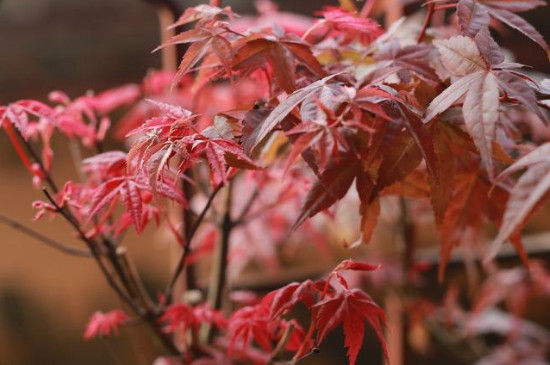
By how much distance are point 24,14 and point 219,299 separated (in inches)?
53.2

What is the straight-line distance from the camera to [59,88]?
1.92 meters

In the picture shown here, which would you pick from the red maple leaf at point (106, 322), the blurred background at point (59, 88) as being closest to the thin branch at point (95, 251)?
the red maple leaf at point (106, 322)

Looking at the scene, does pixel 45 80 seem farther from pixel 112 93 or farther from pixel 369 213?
pixel 369 213

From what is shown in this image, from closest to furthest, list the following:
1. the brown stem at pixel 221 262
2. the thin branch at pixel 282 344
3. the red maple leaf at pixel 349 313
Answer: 1. the red maple leaf at pixel 349 313
2. the thin branch at pixel 282 344
3. the brown stem at pixel 221 262

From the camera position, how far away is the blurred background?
191 cm

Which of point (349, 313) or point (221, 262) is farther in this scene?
point (221, 262)

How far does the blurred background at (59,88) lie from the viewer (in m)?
1.91

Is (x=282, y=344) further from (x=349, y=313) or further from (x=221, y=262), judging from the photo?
(x=221, y=262)

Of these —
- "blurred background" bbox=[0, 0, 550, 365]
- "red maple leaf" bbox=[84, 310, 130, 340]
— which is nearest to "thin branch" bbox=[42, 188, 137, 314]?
"red maple leaf" bbox=[84, 310, 130, 340]

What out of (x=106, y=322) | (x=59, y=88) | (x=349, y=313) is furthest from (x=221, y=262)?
(x=59, y=88)

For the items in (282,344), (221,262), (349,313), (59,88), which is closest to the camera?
(349,313)

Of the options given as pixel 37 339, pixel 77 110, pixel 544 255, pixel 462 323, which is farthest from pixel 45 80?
pixel 544 255

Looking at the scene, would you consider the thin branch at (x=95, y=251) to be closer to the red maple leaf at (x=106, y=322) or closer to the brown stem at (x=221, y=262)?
the red maple leaf at (x=106, y=322)

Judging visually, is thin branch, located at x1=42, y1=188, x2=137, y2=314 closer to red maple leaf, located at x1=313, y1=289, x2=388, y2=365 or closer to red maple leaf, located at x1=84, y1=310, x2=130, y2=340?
red maple leaf, located at x1=84, y1=310, x2=130, y2=340
